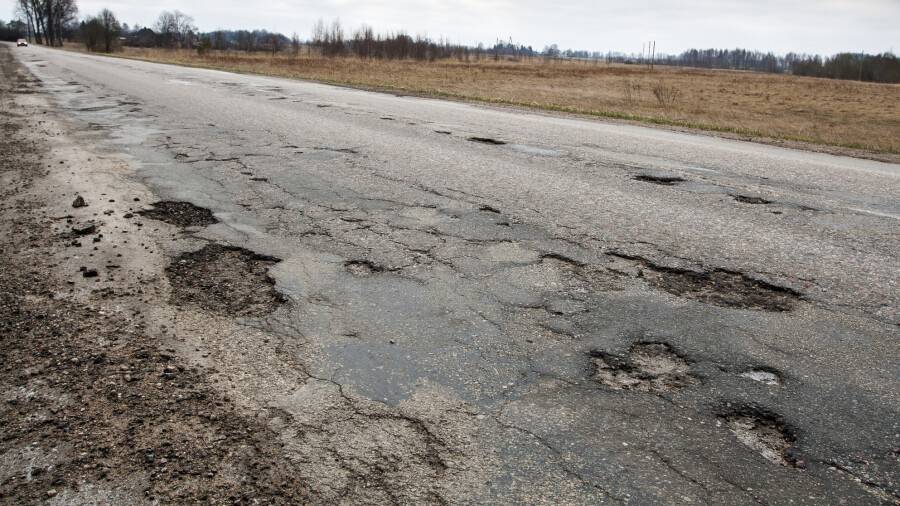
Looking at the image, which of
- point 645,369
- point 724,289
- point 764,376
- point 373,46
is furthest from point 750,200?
point 373,46

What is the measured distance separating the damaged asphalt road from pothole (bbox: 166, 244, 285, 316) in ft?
0.06

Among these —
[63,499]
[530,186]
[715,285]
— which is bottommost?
[63,499]

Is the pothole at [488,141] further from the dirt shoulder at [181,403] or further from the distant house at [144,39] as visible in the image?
the distant house at [144,39]

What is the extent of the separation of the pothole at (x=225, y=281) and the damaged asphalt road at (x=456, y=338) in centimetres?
2

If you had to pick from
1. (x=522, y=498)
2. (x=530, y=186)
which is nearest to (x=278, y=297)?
(x=522, y=498)

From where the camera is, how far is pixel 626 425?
216 centimetres

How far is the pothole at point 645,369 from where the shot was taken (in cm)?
243

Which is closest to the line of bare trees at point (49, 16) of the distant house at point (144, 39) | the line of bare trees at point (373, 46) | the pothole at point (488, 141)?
the distant house at point (144, 39)

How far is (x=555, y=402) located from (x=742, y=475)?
0.67 meters

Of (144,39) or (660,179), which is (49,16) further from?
(660,179)

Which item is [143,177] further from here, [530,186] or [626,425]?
[626,425]

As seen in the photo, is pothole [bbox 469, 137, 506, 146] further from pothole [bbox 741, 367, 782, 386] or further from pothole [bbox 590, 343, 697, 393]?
pothole [bbox 741, 367, 782, 386]

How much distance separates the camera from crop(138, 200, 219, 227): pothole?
4504mm

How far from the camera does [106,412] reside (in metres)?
2.16
